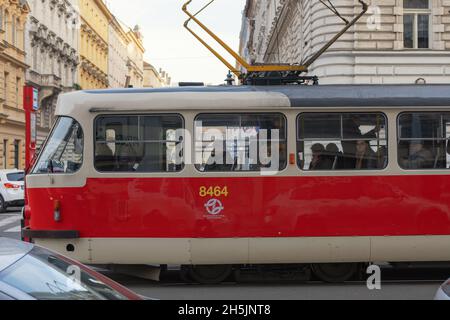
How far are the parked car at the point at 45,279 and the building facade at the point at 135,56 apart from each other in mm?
96135

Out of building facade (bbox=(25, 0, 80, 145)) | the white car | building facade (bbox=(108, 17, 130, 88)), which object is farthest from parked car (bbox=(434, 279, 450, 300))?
building facade (bbox=(108, 17, 130, 88))

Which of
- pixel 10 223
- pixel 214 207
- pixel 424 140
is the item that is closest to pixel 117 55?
pixel 10 223

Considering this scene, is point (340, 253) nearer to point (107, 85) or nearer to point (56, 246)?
point (56, 246)

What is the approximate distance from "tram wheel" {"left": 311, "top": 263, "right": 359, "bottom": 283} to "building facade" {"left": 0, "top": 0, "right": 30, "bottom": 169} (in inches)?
1411

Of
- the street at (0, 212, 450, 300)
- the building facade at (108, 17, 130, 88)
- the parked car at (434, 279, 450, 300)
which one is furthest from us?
the building facade at (108, 17, 130, 88)

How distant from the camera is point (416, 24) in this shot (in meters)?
25.5

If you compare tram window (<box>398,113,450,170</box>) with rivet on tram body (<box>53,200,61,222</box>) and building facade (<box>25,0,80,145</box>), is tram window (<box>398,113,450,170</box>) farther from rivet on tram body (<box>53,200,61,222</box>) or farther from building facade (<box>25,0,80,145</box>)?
building facade (<box>25,0,80,145</box>)

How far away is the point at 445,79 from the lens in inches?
981

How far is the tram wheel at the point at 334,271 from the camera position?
9.51m

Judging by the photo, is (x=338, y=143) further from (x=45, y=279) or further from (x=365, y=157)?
(x=45, y=279)

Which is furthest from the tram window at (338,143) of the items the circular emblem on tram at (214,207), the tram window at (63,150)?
the tram window at (63,150)

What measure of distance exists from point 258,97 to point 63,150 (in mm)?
2852

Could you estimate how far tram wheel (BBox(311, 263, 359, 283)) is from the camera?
9.51 m
